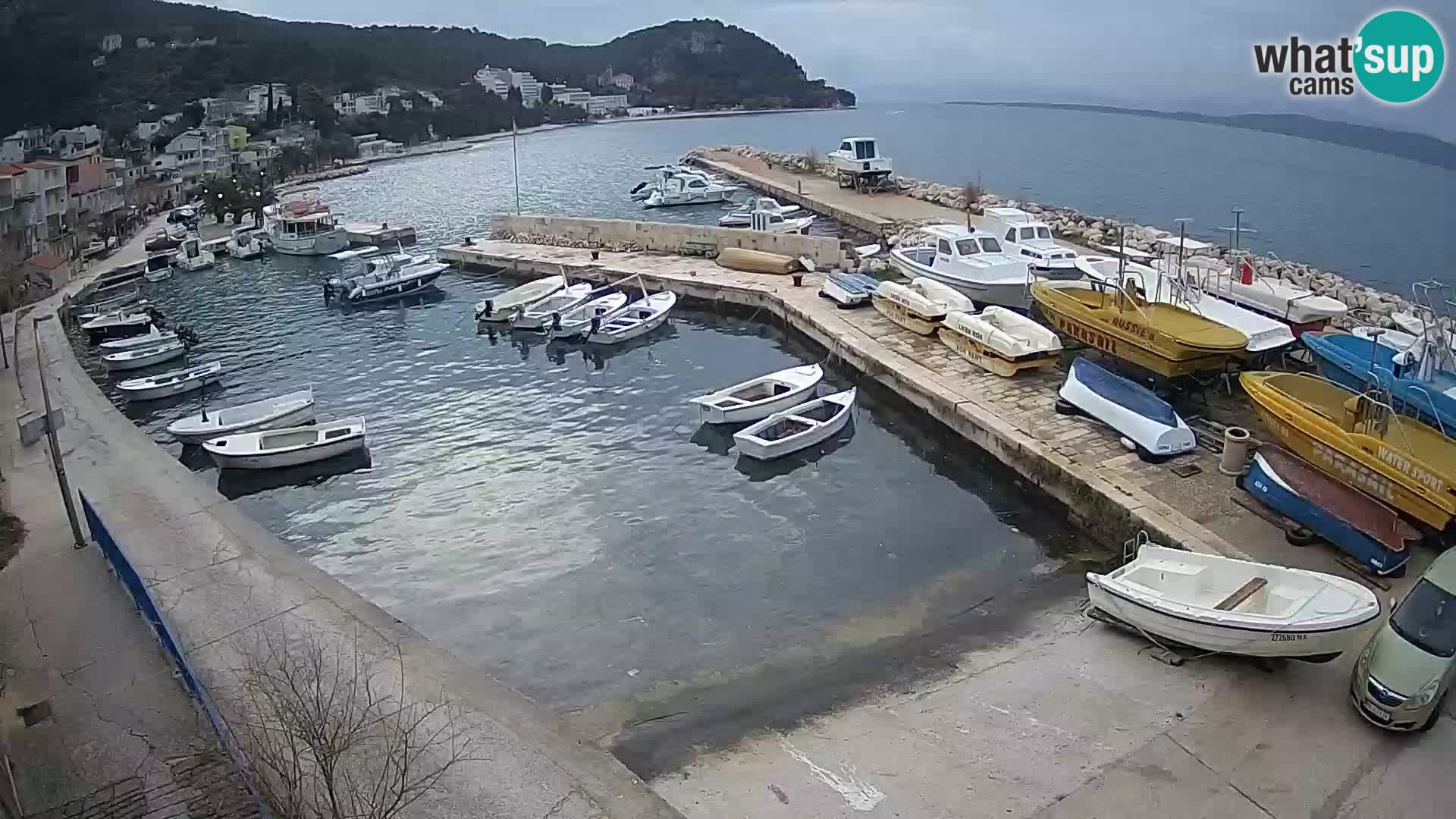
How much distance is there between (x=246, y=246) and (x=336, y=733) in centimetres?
3904

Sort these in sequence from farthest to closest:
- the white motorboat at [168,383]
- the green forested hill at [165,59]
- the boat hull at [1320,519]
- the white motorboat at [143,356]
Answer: the green forested hill at [165,59], the white motorboat at [143,356], the white motorboat at [168,383], the boat hull at [1320,519]

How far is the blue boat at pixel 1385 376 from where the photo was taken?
13.1 m

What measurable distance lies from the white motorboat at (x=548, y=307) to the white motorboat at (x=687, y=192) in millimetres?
22508

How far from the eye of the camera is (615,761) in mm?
8562

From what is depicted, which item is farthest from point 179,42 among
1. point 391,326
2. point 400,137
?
point 391,326

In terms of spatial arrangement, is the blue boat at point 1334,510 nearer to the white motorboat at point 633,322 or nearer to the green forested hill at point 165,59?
the white motorboat at point 633,322

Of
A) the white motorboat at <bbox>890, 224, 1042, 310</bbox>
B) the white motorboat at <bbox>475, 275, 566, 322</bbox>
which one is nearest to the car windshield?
the white motorboat at <bbox>890, 224, 1042, 310</bbox>

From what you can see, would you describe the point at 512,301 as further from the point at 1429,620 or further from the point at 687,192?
the point at 687,192

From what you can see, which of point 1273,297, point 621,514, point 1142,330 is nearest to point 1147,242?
point 1273,297

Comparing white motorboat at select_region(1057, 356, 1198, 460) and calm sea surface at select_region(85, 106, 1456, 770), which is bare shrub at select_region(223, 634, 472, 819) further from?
white motorboat at select_region(1057, 356, 1198, 460)

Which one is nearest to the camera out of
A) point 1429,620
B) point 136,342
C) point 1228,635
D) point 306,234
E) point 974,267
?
point 1429,620

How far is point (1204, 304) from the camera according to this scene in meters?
18.5

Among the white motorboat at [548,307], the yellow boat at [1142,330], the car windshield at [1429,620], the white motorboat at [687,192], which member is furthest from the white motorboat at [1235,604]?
the white motorboat at [687,192]

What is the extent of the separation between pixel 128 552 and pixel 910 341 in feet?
50.1
